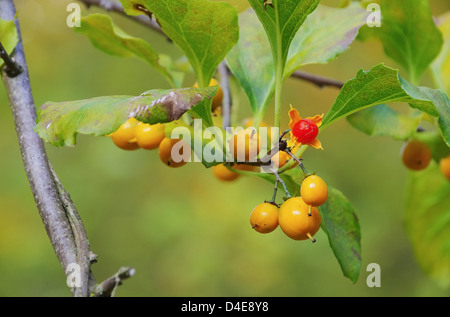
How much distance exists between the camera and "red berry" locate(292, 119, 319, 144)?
0.50 meters

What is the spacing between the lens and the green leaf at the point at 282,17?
1.61 feet

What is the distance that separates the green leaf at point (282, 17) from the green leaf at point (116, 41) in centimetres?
17

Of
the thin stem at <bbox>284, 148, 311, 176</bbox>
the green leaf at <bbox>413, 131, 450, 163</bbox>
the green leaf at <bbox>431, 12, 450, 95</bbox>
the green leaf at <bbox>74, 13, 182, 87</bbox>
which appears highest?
the green leaf at <bbox>431, 12, 450, 95</bbox>

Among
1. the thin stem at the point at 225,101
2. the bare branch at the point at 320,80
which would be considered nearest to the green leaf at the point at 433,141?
the bare branch at the point at 320,80

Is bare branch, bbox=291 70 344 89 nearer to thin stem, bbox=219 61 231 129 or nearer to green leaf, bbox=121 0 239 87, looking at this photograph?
thin stem, bbox=219 61 231 129

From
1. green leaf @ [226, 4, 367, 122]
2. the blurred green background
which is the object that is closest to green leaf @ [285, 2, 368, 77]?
green leaf @ [226, 4, 367, 122]

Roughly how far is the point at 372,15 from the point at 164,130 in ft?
1.06

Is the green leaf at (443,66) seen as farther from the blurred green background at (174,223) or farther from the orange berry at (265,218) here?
the blurred green background at (174,223)

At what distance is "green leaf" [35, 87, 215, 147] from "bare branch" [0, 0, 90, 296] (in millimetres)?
32

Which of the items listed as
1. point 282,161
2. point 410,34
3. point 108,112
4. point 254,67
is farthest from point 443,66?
point 108,112

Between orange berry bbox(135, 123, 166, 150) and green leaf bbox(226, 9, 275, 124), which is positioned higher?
green leaf bbox(226, 9, 275, 124)

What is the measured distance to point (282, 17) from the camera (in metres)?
0.50

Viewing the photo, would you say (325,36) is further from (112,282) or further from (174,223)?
(174,223)

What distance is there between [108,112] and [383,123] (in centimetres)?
38
